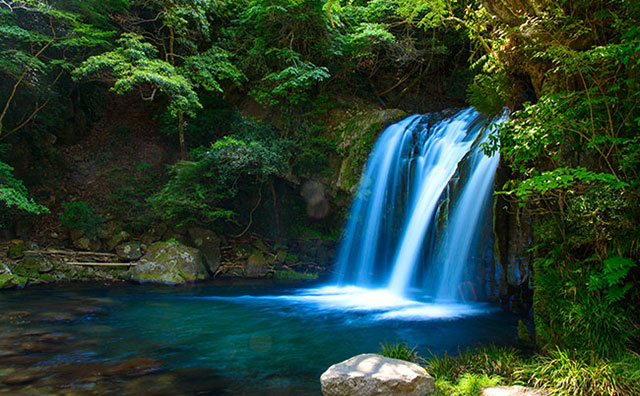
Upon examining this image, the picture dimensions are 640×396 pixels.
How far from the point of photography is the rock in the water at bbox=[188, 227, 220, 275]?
13398mm

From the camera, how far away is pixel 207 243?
13.6 meters

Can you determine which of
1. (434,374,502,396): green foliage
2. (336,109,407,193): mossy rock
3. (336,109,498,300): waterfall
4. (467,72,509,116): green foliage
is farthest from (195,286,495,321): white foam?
(467,72,509,116): green foliage

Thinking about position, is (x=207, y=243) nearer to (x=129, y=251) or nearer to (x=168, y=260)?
(x=168, y=260)

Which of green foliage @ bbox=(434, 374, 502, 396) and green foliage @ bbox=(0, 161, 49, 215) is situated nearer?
green foliage @ bbox=(434, 374, 502, 396)

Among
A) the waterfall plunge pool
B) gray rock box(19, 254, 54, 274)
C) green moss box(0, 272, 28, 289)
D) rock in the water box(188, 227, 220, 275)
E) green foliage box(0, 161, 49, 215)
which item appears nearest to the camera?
the waterfall plunge pool

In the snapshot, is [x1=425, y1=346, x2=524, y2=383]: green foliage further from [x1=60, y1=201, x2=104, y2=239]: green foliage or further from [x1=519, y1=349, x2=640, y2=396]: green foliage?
[x1=60, y1=201, x2=104, y2=239]: green foliage

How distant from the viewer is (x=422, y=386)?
378 centimetres

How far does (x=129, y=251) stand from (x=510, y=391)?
12302mm

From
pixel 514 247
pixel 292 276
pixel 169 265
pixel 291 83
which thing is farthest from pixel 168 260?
pixel 514 247

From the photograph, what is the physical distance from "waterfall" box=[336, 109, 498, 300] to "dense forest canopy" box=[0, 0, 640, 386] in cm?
156

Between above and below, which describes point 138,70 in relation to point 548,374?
above

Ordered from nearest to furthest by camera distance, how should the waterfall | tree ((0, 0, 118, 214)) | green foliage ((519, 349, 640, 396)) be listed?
green foliage ((519, 349, 640, 396)) < the waterfall < tree ((0, 0, 118, 214))

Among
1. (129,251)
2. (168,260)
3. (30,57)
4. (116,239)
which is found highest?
(30,57)

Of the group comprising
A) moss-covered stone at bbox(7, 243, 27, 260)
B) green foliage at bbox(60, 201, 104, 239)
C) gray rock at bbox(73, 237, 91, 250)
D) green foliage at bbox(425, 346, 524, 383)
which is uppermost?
green foliage at bbox(60, 201, 104, 239)
